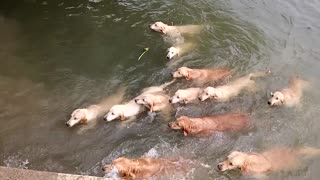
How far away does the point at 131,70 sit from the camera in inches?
406

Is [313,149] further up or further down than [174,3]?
further down

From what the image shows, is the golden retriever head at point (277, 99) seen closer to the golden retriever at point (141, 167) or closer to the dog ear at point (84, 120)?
the golden retriever at point (141, 167)

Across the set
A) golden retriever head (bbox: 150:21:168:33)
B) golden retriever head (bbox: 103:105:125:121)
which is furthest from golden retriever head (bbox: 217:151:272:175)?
golden retriever head (bbox: 150:21:168:33)

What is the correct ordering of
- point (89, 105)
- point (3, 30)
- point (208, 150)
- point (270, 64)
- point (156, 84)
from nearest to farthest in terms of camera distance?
1. point (208, 150)
2. point (89, 105)
3. point (156, 84)
4. point (270, 64)
5. point (3, 30)

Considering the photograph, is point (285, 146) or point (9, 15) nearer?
point (285, 146)

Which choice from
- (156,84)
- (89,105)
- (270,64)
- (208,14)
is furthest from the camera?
(208,14)

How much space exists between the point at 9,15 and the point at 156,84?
510 centimetres

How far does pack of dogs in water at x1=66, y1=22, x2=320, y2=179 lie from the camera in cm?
762

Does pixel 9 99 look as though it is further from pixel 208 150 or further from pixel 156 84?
pixel 208 150

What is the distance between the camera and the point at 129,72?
10.2 metres

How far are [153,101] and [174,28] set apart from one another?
128 inches

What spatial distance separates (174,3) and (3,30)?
16.1 ft

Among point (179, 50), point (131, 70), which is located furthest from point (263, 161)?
point (179, 50)

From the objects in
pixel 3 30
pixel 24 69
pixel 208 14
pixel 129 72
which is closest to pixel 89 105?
pixel 129 72
